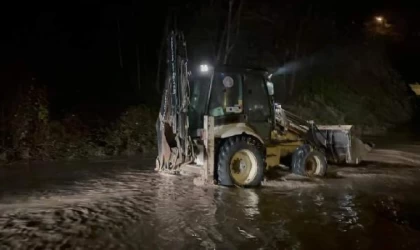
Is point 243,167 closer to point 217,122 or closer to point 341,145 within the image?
point 217,122

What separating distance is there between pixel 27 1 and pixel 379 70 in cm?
3084

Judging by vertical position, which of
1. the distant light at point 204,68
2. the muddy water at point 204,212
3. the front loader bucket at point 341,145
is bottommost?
the muddy water at point 204,212

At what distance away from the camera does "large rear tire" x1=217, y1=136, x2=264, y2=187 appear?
11.1 metres

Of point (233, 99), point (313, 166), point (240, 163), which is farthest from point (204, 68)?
point (313, 166)

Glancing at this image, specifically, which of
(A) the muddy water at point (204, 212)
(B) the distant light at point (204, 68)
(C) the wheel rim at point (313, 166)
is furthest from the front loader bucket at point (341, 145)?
(B) the distant light at point (204, 68)

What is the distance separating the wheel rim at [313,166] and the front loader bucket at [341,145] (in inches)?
49.2

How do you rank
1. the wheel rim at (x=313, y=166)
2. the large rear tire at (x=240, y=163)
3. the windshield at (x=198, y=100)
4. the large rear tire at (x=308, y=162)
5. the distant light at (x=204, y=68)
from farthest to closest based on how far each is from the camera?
the wheel rim at (x=313, y=166)
the large rear tire at (x=308, y=162)
the windshield at (x=198, y=100)
the distant light at (x=204, y=68)
the large rear tire at (x=240, y=163)

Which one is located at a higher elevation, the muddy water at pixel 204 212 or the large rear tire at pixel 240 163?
the large rear tire at pixel 240 163

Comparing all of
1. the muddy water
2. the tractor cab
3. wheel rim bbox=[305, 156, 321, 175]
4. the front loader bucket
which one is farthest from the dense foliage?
wheel rim bbox=[305, 156, 321, 175]

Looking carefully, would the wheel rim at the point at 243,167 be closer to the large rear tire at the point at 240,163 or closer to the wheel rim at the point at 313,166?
the large rear tire at the point at 240,163

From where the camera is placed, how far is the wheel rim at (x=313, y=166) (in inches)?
510

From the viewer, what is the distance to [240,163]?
1162 centimetres

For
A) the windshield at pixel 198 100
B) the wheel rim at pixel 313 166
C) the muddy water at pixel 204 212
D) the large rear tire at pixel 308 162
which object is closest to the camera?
the muddy water at pixel 204 212

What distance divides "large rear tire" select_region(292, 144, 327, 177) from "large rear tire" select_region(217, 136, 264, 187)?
62.1 inches
